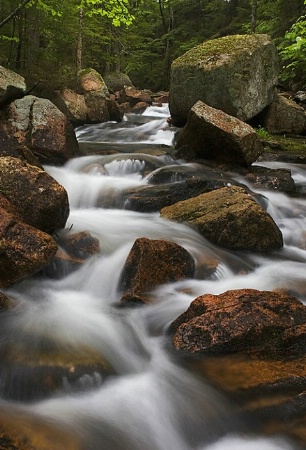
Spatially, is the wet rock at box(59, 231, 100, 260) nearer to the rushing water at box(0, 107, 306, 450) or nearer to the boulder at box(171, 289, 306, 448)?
the rushing water at box(0, 107, 306, 450)

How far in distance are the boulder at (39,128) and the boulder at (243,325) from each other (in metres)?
6.27

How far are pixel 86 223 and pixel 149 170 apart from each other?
302 cm

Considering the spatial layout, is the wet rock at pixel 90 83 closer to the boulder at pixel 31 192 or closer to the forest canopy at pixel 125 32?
the forest canopy at pixel 125 32

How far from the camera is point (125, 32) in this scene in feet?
84.6

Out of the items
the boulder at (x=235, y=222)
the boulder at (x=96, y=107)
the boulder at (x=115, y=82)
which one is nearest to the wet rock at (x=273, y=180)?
the boulder at (x=235, y=222)

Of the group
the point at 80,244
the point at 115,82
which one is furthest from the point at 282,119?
the point at 115,82

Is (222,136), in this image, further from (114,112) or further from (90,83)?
(114,112)

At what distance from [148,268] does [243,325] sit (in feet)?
5.20

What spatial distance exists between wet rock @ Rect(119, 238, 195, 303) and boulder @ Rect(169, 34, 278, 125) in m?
7.78

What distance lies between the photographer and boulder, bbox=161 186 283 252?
6074 millimetres

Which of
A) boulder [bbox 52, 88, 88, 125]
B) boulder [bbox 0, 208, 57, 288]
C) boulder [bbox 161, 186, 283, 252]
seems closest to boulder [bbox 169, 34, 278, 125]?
boulder [bbox 52, 88, 88, 125]

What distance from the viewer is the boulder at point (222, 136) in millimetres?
8789

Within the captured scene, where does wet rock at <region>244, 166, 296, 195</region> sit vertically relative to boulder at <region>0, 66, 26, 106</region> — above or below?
below

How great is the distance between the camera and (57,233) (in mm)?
5680
